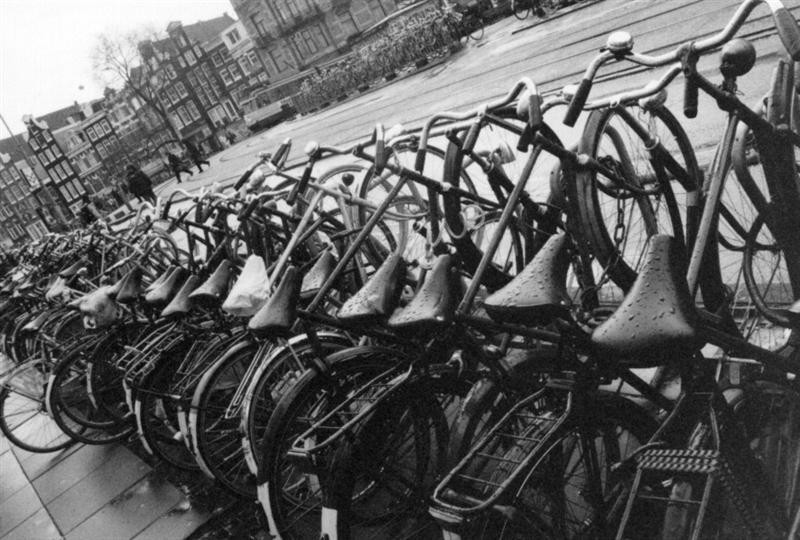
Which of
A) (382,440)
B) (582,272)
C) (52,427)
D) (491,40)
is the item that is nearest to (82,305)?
(52,427)

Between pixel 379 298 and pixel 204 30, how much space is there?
76.3 m

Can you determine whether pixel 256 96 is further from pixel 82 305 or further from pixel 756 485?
pixel 756 485

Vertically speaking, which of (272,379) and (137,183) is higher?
(137,183)

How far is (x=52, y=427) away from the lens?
625 centimetres

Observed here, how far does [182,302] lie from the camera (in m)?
3.63

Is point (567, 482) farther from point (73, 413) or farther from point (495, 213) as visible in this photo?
point (73, 413)

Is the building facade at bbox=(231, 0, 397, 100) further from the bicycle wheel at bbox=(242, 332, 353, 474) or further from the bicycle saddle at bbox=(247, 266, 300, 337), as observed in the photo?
the bicycle saddle at bbox=(247, 266, 300, 337)

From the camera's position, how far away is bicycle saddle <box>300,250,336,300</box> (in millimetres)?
2963

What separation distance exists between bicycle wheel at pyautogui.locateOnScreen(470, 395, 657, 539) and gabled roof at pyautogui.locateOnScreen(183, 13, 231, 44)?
7129 cm

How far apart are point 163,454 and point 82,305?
4.89 feet

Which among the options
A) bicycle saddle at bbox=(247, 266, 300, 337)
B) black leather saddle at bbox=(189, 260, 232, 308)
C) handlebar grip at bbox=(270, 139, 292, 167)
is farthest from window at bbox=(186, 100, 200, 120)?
bicycle saddle at bbox=(247, 266, 300, 337)

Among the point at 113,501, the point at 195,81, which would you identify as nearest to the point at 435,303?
the point at 113,501

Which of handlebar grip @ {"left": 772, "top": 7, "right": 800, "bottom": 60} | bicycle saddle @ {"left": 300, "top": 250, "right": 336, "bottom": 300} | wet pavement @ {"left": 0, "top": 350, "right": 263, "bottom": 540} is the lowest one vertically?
wet pavement @ {"left": 0, "top": 350, "right": 263, "bottom": 540}

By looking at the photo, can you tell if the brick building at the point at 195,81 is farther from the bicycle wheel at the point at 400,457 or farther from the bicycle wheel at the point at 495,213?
the bicycle wheel at the point at 400,457
